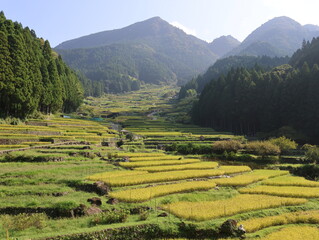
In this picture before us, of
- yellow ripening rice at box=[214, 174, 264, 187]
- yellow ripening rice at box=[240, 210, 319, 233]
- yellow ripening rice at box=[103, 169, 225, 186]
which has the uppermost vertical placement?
yellow ripening rice at box=[103, 169, 225, 186]

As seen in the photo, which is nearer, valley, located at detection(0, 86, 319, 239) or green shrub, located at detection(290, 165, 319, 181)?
valley, located at detection(0, 86, 319, 239)

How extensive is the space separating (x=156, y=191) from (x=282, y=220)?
8.97 m

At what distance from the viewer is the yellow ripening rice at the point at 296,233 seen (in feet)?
51.3

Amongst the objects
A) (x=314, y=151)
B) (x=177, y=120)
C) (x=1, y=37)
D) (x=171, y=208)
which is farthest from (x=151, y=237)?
(x=177, y=120)

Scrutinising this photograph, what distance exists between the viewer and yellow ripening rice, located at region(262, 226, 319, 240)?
51.3 feet

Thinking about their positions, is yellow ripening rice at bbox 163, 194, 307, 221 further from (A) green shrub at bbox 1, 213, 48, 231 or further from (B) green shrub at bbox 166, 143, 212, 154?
(B) green shrub at bbox 166, 143, 212, 154

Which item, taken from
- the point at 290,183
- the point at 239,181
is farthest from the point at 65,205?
the point at 290,183

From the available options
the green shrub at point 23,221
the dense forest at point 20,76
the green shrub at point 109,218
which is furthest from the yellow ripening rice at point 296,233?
the dense forest at point 20,76

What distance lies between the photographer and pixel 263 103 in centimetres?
7381

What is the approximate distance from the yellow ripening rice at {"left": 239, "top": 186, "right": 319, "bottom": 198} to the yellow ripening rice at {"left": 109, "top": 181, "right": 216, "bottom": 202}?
360 centimetres

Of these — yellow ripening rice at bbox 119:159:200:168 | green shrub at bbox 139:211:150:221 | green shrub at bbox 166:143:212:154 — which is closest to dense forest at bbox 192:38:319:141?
green shrub at bbox 166:143:212:154

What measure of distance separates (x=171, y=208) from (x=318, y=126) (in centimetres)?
5195

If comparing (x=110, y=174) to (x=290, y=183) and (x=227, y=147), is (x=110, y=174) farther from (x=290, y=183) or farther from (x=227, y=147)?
(x=227, y=147)

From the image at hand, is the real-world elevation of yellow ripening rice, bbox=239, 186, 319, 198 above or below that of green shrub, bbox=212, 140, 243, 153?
below
